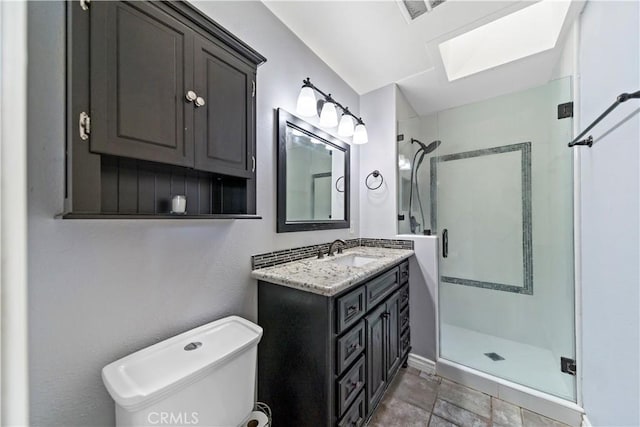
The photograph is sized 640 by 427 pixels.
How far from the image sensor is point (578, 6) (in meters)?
1.38

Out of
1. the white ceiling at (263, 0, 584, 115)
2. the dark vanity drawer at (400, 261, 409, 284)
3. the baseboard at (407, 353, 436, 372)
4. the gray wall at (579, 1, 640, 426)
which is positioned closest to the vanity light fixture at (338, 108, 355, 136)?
the white ceiling at (263, 0, 584, 115)

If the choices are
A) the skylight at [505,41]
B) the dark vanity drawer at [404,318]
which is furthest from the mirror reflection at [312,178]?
the skylight at [505,41]

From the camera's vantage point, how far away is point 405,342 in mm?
1918

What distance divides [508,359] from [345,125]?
88.9 inches

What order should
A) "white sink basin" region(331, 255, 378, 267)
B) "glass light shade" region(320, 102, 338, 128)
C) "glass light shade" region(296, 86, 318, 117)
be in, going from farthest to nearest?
"white sink basin" region(331, 255, 378, 267) < "glass light shade" region(320, 102, 338, 128) < "glass light shade" region(296, 86, 318, 117)

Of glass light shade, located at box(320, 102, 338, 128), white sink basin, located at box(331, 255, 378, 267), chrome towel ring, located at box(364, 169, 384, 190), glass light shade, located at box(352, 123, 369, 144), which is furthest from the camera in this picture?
chrome towel ring, located at box(364, 169, 384, 190)

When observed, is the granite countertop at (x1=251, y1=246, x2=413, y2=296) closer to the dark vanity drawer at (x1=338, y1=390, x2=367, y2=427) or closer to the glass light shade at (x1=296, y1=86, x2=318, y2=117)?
the dark vanity drawer at (x1=338, y1=390, x2=367, y2=427)

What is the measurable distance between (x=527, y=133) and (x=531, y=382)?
197 cm

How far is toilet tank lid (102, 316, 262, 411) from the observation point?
718mm

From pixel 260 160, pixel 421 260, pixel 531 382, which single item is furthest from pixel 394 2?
pixel 531 382

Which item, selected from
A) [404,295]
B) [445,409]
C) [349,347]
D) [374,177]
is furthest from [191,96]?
[445,409]

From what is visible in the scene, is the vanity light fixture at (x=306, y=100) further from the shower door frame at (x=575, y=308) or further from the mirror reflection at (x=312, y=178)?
the shower door frame at (x=575, y=308)

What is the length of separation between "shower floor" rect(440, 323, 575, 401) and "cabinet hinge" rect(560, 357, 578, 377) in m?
0.03

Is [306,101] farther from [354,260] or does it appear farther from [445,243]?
[445,243]
